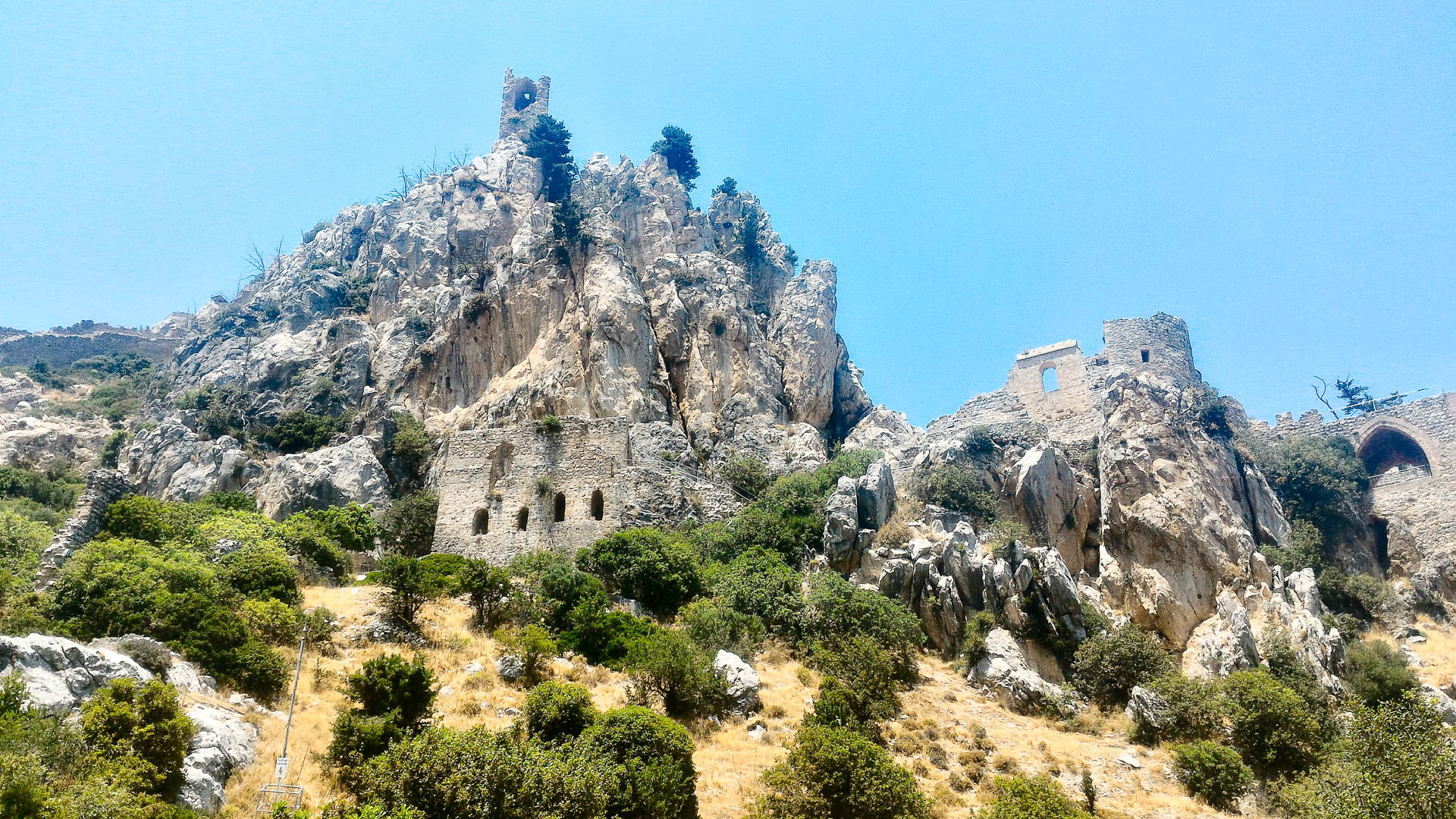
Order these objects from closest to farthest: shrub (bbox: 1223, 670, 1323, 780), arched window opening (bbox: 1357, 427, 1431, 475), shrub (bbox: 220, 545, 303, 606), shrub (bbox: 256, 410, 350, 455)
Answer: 1. shrub (bbox: 1223, 670, 1323, 780)
2. shrub (bbox: 220, 545, 303, 606)
3. arched window opening (bbox: 1357, 427, 1431, 475)
4. shrub (bbox: 256, 410, 350, 455)

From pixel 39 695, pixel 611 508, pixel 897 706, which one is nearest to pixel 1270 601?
pixel 897 706

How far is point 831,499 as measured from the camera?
2917 cm

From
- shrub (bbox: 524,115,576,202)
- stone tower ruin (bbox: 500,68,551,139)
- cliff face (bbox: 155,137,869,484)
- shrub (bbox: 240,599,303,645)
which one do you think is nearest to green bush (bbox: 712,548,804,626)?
shrub (bbox: 240,599,303,645)

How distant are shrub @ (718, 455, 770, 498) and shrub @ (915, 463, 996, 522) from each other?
6.86 metres

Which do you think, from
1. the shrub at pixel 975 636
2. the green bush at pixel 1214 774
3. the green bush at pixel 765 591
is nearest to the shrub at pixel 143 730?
the green bush at pixel 765 591

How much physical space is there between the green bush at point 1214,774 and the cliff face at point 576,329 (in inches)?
874

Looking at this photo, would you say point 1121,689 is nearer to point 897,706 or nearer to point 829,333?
point 897,706

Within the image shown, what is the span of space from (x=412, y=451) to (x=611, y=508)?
14443 mm

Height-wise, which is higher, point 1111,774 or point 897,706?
point 897,706

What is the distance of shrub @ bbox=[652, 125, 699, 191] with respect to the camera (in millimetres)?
60188

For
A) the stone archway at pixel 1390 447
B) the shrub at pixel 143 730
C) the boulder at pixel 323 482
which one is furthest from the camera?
the stone archway at pixel 1390 447

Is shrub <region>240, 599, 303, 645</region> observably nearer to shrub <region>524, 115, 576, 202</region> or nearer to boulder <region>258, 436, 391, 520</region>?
boulder <region>258, 436, 391, 520</region>

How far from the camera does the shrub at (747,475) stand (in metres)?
35.7

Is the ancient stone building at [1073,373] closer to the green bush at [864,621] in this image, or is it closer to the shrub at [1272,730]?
the green bush at [864,621]
